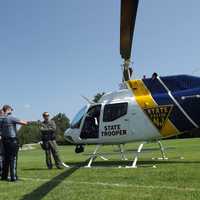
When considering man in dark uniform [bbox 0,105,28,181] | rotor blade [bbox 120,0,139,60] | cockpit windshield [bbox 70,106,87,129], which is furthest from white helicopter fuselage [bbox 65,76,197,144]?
man in dark uniform [bbox 0,105,28,181]

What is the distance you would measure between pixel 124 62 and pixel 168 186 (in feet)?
18.8

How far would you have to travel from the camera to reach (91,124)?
1686 cm

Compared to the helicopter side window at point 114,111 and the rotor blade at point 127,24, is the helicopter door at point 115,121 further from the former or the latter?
the rotor blade at point 127,24

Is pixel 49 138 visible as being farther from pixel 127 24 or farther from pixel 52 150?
pixel 127 24

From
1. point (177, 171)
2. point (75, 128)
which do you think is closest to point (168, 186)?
point (177, 171)

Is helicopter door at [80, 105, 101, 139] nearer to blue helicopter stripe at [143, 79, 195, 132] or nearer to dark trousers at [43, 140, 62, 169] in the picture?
dark trousers at [43, 140, 62, 169]

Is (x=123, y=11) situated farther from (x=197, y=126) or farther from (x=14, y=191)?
(x=197, y=126)

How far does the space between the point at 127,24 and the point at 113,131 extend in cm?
826

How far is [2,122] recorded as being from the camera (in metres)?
12.4

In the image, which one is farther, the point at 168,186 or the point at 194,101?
the point at 194,101

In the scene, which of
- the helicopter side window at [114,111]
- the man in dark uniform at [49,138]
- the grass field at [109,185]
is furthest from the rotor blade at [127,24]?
the man in dark uniform at [49,138]

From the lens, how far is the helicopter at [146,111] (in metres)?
15.1

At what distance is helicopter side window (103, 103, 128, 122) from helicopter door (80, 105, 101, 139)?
0.41 meters

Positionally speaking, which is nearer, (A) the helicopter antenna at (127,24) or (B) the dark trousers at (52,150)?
(A) the helicopter antenna at (127,24)
